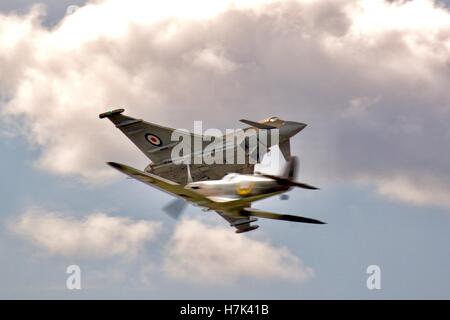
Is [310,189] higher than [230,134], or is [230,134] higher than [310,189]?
[230,134]

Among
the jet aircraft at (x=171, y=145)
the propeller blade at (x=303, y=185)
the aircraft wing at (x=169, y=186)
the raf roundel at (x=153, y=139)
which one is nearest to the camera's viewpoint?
the propeller blade at (x=303, y=185)

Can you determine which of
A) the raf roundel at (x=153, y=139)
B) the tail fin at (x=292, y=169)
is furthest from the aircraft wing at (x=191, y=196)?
the raf roundel at (x=153, y=139)

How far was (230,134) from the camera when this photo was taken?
8581cm

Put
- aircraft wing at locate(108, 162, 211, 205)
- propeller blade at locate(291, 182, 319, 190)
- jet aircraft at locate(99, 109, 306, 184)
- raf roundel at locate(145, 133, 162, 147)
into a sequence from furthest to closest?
raf roundel at locate(145, 133, 162, 147)
jet aircraft at locate(99, 109, 306, 184)
aircraft wing at locate(108, 162, 211, 205)
propeller blade at locate(291, 182, 319, 190)

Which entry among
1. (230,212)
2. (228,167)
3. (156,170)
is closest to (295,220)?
(230,212)

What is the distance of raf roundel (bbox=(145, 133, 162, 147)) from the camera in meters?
86.3

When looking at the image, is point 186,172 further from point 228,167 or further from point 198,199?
point 198,199

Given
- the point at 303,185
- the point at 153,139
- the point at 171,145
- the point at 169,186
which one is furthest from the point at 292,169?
the point at 153,139

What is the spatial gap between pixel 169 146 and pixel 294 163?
87.9 feet

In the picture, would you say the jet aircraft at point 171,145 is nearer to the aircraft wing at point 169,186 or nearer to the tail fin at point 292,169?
the aircraft wing at point 169,186

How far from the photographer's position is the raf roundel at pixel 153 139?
283ft

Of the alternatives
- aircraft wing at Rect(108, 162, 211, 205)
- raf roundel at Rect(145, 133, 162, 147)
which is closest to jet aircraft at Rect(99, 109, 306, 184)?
raf roundel at Rect(145, 133, 162, 147)

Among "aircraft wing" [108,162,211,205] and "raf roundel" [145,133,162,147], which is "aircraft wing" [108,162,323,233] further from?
"raf roundel" [145,133,162,147]

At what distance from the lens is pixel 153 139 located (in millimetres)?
86500
